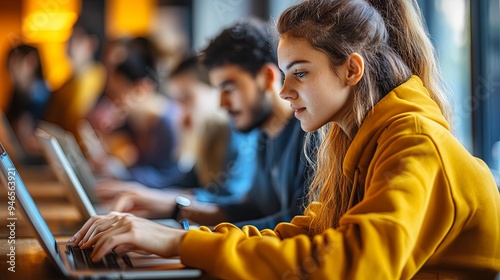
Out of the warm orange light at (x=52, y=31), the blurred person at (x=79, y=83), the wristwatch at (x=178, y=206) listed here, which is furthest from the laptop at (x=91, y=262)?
the warm orange light at (x=52, y=31)

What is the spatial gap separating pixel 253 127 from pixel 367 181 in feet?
3.87

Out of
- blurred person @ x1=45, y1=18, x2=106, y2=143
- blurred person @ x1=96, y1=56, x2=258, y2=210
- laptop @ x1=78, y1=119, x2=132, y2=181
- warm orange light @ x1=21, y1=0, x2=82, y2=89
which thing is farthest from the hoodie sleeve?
warm orange light @ x1=21, y1=0, x2=82, y2=89

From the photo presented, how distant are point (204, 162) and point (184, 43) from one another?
271cm

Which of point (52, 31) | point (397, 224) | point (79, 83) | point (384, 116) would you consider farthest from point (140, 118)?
point (397, 224)

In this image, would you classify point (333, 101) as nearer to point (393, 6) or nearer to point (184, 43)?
point (393, 6)

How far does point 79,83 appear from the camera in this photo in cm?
557

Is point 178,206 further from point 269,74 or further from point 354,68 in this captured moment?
point 354,68

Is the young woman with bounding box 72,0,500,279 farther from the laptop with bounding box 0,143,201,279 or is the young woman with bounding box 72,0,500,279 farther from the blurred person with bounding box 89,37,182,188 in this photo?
the blurred person with bounding box 89,37,182,188

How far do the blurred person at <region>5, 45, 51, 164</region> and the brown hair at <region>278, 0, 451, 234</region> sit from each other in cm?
408

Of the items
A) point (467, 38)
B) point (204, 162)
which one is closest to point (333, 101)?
point (467, 38)

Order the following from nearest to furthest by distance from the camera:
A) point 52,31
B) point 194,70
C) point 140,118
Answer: point 194,70 → point 140,118 → point 52,31

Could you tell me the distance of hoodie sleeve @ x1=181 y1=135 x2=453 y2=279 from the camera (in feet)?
3.36

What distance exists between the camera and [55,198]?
266 cm

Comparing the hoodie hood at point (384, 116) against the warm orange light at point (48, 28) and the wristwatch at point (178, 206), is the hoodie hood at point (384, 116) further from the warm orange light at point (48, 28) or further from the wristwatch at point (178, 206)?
the warm orange light at point (48, 28)
